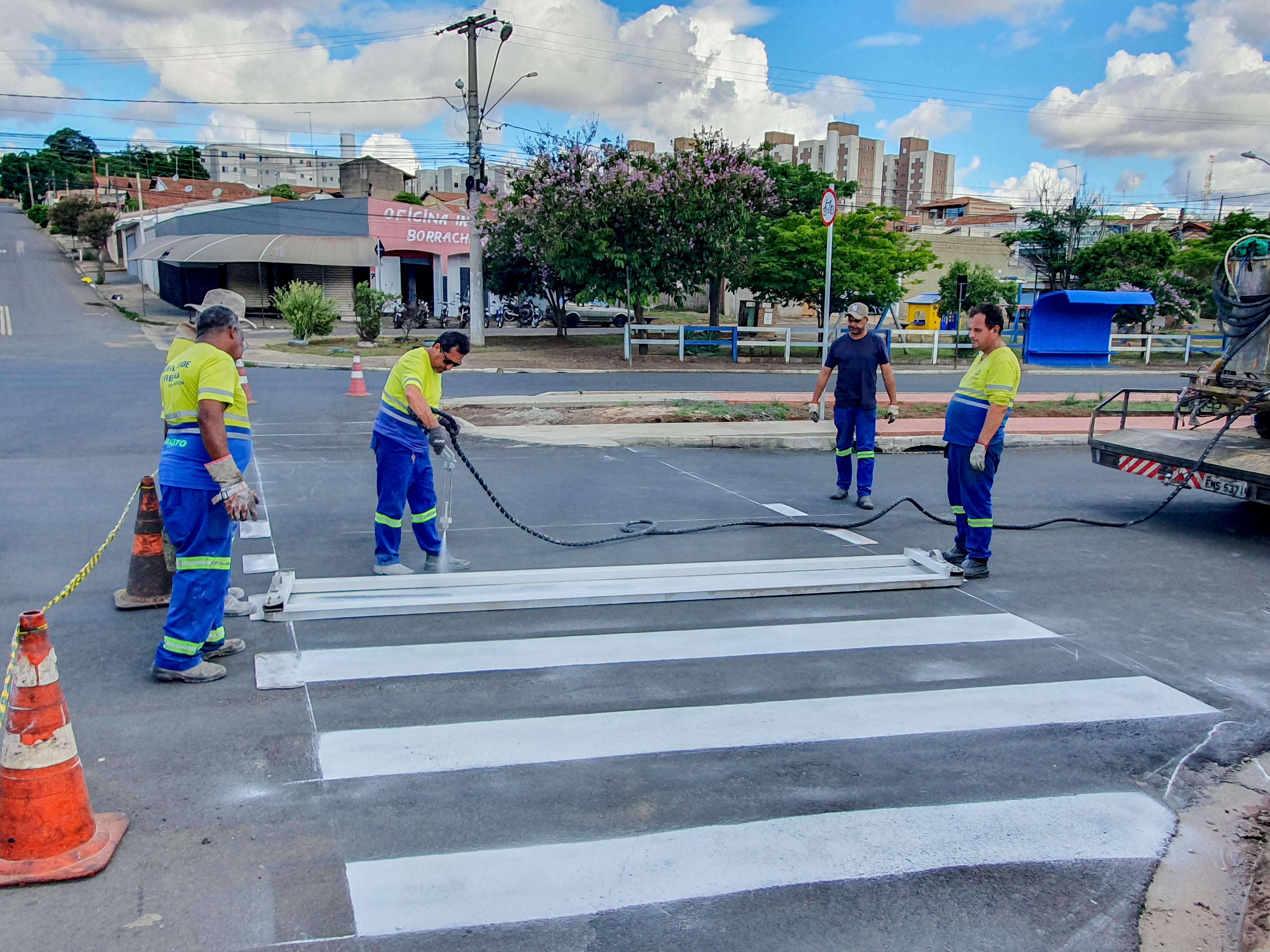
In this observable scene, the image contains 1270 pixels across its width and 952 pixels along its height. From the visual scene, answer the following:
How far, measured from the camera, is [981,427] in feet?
24.9

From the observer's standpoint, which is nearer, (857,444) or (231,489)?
(231,489)

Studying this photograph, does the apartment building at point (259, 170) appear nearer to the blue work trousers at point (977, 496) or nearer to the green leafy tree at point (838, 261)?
the green leafy tree at point (838, 261)

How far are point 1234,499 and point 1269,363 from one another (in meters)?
2.20

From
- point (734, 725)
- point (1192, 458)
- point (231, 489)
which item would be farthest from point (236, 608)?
point (1192, 458)

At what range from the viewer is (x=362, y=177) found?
194ft

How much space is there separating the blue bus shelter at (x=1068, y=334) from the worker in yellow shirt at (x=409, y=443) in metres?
30.2

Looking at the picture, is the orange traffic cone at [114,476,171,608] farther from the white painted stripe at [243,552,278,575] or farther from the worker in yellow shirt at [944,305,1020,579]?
the worker in yellow shirt at [944,305,1020,579]

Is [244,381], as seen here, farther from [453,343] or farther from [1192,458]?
[1192,458]

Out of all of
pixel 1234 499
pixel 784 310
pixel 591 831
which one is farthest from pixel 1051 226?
pixel 591 831

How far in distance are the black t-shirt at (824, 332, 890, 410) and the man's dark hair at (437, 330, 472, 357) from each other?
4.19 meters

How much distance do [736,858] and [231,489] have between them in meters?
3.04

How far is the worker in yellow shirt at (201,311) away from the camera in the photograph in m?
5.52

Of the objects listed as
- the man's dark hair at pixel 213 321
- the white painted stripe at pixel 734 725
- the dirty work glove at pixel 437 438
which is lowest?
the white painted stripe at pixel 734 725

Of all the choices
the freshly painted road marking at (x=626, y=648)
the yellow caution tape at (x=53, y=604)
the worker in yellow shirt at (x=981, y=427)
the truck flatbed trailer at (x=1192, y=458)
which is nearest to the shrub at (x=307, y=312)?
the yellow caution tape at (x=53, y=604)
